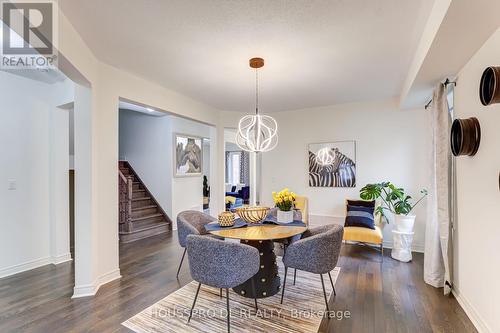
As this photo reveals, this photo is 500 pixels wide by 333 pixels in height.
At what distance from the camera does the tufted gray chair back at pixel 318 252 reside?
2.26 metres

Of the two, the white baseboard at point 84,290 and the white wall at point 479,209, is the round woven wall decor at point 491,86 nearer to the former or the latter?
the white wall at point 479,209

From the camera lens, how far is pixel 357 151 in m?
4.66

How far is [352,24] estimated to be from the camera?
216cm

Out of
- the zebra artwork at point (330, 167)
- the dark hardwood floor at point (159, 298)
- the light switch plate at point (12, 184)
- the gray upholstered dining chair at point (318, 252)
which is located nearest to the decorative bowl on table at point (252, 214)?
the gray upholstered dining chair at point (318, 252)

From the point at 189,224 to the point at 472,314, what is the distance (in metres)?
2.84

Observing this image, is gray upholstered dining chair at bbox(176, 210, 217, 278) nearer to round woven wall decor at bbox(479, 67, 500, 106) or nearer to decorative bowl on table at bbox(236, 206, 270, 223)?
decorative bowl on table at bbox(236, 206, 270, 223)

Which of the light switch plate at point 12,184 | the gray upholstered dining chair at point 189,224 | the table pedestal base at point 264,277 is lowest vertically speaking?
the table pedestal base at point 264,277

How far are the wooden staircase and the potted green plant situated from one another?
14.1ft

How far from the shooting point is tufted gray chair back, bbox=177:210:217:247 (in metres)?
2.77

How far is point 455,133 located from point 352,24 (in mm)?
1461

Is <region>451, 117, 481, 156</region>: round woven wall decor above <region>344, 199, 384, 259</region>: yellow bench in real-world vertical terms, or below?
above

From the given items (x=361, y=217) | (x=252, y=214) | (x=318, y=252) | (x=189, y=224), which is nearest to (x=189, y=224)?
(x=189, y=224)

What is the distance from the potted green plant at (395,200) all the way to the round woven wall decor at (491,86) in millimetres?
2276

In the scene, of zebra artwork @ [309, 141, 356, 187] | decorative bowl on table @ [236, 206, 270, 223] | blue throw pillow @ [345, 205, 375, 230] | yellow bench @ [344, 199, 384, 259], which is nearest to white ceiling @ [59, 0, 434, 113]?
zebra artwork @ [309, 141, 356, 187]
